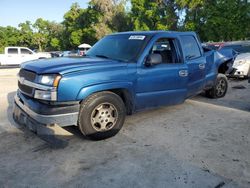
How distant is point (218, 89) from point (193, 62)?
214 cm

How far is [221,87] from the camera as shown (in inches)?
301

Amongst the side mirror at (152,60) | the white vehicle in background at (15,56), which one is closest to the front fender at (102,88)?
the side mirror at (152,60)

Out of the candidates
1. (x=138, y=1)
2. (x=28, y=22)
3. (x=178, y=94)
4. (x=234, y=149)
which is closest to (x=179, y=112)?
(x=178, y=94)

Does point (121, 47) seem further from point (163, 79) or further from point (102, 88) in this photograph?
point (102, 88)

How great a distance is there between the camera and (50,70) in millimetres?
4000

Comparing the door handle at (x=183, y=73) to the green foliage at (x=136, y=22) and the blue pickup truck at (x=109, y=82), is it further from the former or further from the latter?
the green foliage at (x=136, y=22)

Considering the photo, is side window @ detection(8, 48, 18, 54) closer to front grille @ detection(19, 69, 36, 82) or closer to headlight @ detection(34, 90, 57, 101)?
front grille @ detection(19, 69, 36, 82)

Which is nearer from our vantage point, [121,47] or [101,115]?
[101,115]

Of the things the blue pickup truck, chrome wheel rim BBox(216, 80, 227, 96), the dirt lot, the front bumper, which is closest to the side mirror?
the blue pickup truck

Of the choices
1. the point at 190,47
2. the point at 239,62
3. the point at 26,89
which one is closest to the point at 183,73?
the point at 190,47

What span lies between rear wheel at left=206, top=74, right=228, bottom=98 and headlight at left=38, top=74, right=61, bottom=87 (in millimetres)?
4801

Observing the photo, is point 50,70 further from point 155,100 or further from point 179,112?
point 179,112

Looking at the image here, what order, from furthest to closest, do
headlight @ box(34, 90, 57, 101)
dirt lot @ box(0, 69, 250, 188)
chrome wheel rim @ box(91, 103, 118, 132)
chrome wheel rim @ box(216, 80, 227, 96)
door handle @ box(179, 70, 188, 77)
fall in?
chrome wheel rim @ box(216, 80, 227, 96)
door handle @ box(179, 70, 188, 77)
chrome wheel rim @ box(91, 103, 118, 132)
headlight @ box(34, 90, 57, 101)
dirt lot @ box(0, 69, 250, 188)

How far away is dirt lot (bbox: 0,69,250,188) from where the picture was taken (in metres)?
3.28
